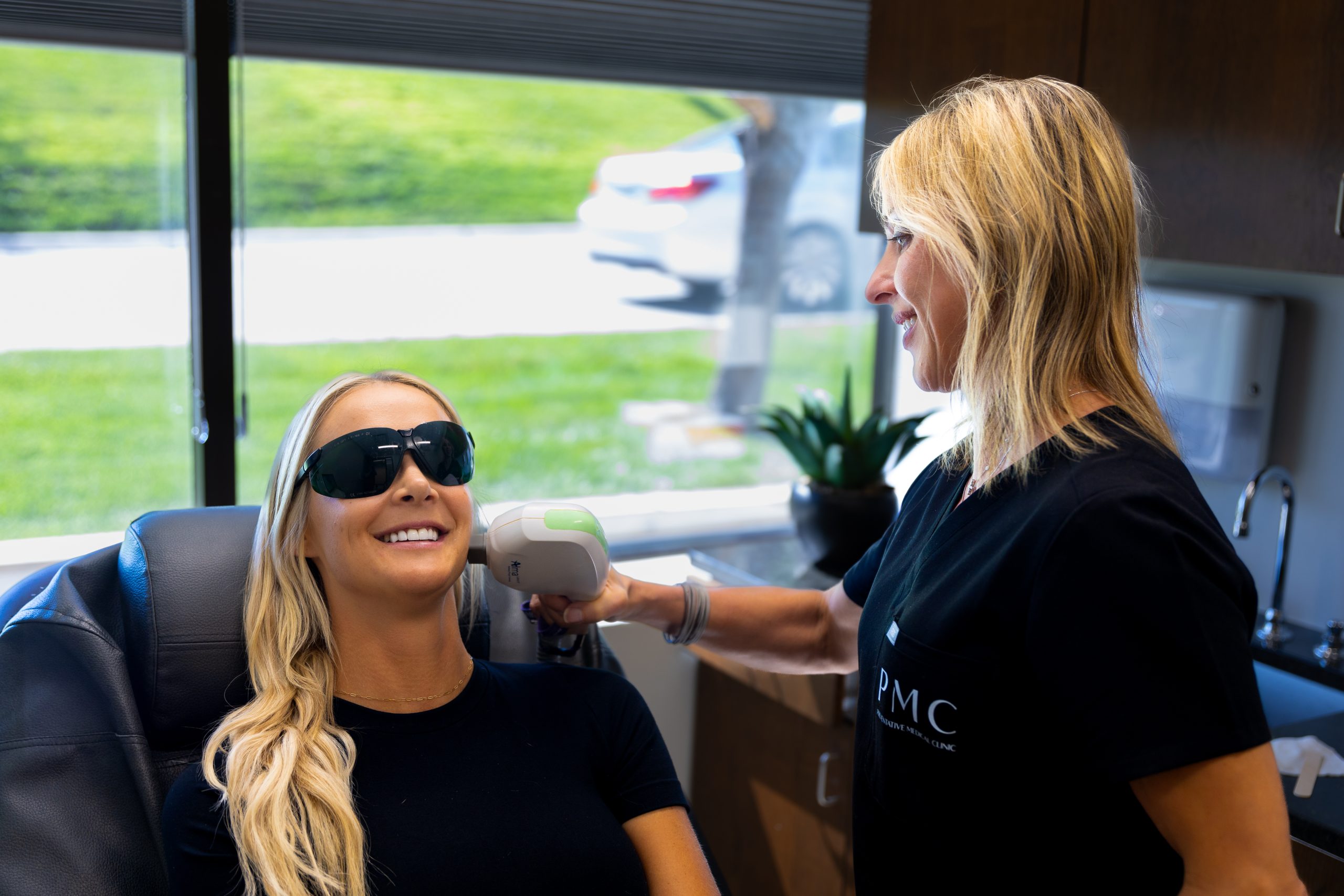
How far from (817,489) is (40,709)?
1.61 metres

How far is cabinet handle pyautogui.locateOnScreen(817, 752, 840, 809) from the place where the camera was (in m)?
2.43

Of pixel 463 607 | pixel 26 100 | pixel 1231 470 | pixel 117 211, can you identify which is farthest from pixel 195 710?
pixel 1231 470

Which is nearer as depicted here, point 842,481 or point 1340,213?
point 1340,213

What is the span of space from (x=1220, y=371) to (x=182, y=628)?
1907 mm

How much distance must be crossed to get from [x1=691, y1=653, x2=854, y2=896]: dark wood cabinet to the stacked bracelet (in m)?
0.73

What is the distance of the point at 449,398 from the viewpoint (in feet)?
10.2

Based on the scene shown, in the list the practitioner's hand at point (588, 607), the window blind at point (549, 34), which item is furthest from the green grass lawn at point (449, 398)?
the window blind at point (549, 34)

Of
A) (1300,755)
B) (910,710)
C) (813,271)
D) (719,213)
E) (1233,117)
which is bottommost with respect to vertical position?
(1300,755)

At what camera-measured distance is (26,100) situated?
244cm

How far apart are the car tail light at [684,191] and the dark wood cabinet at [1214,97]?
1.16m

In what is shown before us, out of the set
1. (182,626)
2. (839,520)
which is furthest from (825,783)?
(182,626)

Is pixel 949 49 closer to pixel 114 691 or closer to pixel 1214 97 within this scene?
pixel 1214 97

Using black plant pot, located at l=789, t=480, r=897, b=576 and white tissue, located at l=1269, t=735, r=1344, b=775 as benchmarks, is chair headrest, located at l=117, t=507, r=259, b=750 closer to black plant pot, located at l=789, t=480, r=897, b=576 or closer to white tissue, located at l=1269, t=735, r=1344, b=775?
black plant pot, located at l=789, t=480, r=897, b=576

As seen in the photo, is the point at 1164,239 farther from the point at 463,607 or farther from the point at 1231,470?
the point at 463,607
